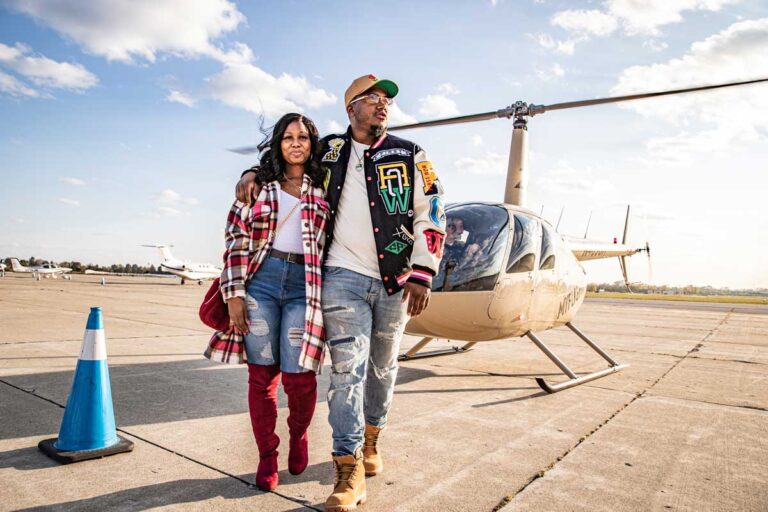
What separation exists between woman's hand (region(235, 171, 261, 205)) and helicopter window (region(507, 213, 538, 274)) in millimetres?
3135

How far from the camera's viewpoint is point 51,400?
159 inches

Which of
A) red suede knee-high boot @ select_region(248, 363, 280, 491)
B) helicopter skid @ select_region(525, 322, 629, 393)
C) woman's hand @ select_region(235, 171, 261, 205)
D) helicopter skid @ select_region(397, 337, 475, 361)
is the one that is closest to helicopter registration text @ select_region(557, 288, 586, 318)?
helicopter skid @ select_region(525, 322, 629, 393)

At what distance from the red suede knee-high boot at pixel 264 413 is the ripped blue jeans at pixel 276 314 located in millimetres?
70

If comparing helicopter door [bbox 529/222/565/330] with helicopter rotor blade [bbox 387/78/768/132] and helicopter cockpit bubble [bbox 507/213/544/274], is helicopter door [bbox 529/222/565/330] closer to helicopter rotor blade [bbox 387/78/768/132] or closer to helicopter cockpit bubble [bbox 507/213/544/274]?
helicopter cockpit bubble [bbox 507/213/544/274]

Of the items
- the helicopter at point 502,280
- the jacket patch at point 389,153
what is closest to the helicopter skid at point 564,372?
the helicopter at point 502,280

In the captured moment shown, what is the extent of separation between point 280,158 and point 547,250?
12.2ft

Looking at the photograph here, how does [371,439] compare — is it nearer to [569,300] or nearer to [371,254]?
[371,254]

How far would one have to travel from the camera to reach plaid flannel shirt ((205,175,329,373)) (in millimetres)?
2561

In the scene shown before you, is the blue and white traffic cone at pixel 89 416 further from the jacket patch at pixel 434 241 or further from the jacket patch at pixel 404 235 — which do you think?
the jacket patch at pixel 434 241

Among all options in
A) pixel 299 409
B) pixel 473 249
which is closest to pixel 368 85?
pixel 299 409

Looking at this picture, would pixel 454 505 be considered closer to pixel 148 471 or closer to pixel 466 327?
pixel 148 471

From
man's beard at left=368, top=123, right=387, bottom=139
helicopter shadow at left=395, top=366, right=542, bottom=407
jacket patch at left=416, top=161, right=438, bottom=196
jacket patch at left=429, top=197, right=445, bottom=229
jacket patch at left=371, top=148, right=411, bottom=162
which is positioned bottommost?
helicopter shadow at left=395, top=366, right=542, bottom=407

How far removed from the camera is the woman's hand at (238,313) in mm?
2559

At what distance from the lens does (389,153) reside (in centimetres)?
275
